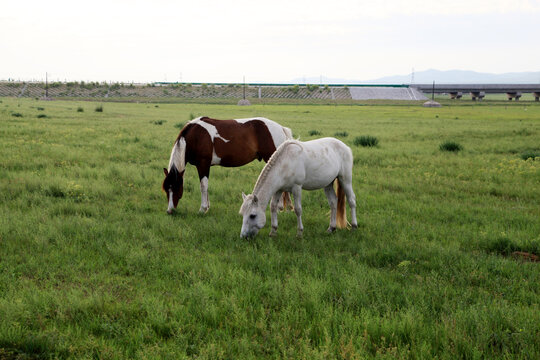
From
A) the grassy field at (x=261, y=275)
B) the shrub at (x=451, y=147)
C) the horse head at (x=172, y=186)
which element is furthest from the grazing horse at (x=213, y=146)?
the shrub at (x=451, y=147)

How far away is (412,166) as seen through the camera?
13.9 m

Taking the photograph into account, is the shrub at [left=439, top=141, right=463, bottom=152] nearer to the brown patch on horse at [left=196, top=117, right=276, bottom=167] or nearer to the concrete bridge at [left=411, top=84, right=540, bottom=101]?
the brown patch on horse at [left=196, top=117, right=276, bottom=167]

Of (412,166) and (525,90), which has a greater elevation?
(525,90)

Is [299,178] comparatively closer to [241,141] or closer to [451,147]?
[241,141]

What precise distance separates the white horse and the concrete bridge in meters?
118

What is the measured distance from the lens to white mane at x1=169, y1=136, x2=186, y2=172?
8.42 meters

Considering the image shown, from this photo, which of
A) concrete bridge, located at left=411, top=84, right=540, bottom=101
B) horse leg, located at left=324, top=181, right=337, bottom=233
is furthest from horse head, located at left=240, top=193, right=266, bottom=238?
concrete bridge, located at left=411, top=84, right=540, bottom=101

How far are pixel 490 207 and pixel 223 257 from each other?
6257 mm

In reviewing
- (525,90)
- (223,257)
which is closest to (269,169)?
(223,257)

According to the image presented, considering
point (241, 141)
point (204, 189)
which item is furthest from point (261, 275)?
point (241, 141)

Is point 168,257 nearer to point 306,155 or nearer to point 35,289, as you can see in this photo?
point 35,289

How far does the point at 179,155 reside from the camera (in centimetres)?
850

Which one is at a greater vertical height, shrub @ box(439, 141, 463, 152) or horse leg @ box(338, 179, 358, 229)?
shrub @ box(439, 141, 463, 152)

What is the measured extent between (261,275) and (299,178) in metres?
2.20
